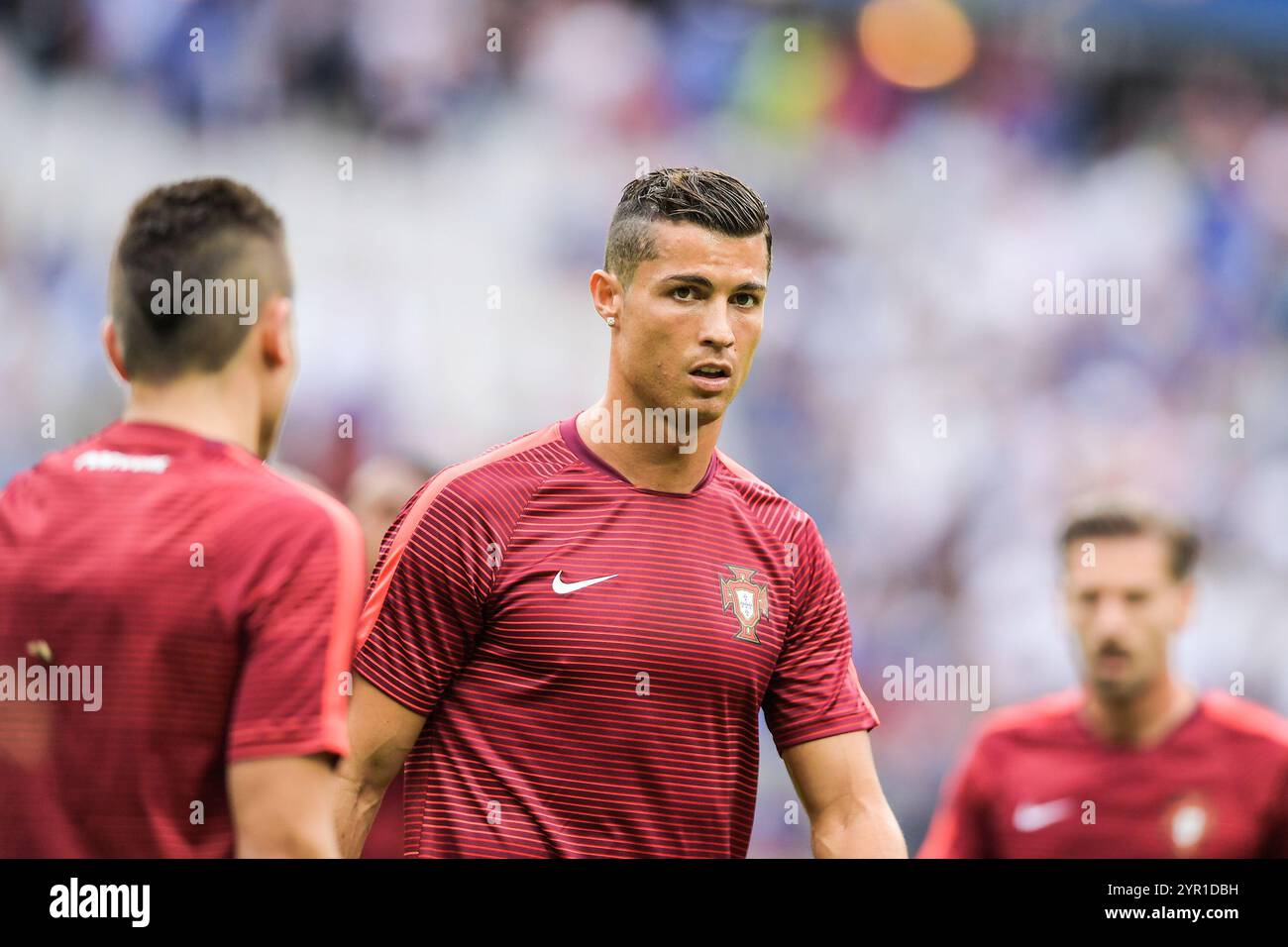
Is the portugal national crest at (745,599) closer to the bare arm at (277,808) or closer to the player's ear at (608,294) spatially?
the player's ear at (608,294)

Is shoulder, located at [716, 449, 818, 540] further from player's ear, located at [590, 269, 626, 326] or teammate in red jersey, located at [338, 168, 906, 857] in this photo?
player's ear, located at [590, 269, 626, 326]

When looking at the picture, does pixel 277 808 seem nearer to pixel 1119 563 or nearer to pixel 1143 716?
pixel 1143 716

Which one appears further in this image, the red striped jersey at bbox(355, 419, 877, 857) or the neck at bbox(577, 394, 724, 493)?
the neck at bbox(577, 394, 724, 493)

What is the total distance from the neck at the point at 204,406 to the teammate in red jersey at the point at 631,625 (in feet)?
2.19

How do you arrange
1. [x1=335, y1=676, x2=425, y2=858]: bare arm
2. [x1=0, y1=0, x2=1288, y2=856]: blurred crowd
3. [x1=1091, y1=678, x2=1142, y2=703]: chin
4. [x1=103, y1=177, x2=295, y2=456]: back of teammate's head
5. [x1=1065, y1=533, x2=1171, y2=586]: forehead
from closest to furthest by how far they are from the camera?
[x1=103, y1=177, x2=295, y2=456]: back of teammate's head → [x1=335, y1=676, x2=425, y2=858]: bare arm → [x1=1091, y1=678, x2=1142, y2=703]: chin → [x1=1065, y1=533, x2=1171, y2=586]: forehead → [x1=0, y1=0, x2=1288, y2=856]: blurred crowd

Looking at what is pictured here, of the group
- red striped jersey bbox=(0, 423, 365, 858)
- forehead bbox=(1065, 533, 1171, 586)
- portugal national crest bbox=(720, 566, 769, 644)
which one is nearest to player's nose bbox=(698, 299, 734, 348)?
portugal national crest bbox=(720, 566, 769, 644)

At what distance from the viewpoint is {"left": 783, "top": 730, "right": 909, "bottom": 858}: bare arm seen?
3385 mm

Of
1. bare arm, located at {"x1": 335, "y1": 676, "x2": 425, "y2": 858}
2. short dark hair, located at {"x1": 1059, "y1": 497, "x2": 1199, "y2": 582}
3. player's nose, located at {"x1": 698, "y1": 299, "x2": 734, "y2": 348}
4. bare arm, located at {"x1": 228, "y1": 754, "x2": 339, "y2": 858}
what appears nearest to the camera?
bare arm, located at {"x1": 228, "y1": 754, "x2": 339, "y2": 858}

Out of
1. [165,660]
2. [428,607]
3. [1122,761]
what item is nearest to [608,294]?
[428,607]

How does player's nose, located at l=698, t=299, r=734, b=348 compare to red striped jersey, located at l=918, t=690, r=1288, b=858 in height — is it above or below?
above

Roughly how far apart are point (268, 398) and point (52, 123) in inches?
181

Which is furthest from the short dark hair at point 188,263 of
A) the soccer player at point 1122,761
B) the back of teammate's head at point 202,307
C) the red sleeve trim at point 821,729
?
the soccer player at point 1122,761

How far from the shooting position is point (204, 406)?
2656 mm

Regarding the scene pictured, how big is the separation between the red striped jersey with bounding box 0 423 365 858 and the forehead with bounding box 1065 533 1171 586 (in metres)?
3.53
